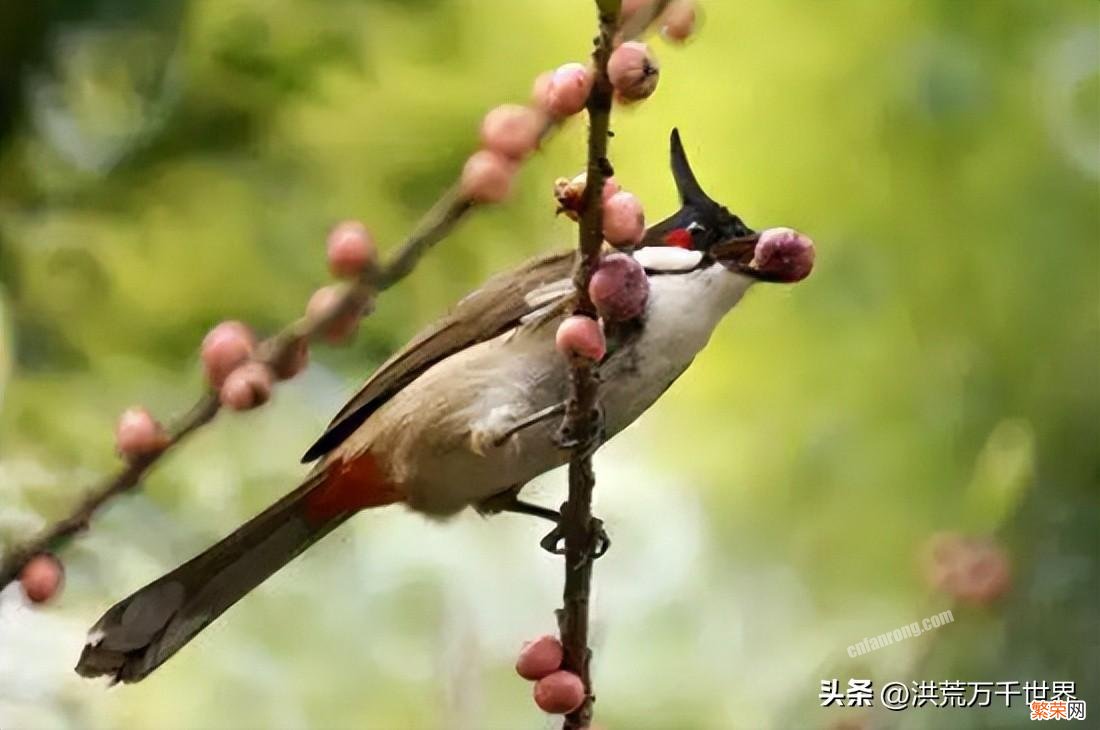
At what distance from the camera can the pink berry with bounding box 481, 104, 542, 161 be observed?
1199 mm

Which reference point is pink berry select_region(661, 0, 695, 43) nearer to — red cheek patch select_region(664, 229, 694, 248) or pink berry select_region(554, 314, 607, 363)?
red cheek patch select_region(664, 229, 694, 248)

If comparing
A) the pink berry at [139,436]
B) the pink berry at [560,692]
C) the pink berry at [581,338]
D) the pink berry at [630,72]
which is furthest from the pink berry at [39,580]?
the pink berry at [630,72]

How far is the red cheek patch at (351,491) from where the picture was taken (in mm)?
1169

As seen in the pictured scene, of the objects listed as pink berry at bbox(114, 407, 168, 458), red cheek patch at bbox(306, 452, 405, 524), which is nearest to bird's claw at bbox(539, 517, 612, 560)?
red cheek patch at bbox(306, 452, 405, 524)

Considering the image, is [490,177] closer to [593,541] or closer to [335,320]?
[335,320]

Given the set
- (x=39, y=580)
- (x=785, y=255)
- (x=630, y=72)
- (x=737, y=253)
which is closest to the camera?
(x=630, y=72)

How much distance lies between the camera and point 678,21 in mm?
1183

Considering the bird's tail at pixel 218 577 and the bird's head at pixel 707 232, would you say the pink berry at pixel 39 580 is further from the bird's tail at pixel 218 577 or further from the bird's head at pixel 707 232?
the bird's head at pixel 707 232

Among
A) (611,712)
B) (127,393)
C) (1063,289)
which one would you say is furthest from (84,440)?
(1063,289)

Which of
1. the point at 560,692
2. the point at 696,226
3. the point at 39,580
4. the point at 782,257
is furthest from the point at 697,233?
the point at 39,580

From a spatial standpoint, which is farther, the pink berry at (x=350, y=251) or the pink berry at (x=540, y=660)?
the pink berry at (x=350, y=251)

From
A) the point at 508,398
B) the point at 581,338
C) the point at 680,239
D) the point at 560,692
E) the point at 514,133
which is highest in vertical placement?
the point at 514,133

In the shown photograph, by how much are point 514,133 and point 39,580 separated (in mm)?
555

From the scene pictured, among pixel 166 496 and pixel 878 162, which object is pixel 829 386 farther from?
pixel 166 496
